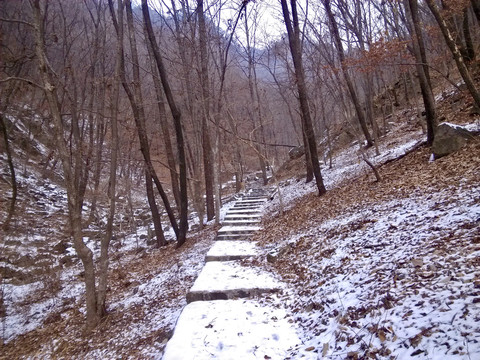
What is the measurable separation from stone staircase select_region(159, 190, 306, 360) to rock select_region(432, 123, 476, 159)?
5.16 m

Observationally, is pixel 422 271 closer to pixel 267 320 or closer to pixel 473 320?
pixel 473 320

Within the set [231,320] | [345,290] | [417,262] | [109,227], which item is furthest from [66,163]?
[417,262]

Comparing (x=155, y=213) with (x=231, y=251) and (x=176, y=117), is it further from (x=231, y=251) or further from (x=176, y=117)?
(x=231, y=251)

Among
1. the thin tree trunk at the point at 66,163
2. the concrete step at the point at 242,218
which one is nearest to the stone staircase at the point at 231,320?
the thin tree trunk at the point at 66,163

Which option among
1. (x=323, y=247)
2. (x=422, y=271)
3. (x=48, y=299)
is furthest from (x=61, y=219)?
(x=422, y=271)

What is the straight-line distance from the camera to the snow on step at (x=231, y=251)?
711 cm

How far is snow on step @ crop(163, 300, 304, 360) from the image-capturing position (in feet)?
11.8

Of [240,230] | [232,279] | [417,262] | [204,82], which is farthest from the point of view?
[204,82]

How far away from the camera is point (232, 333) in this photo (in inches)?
157

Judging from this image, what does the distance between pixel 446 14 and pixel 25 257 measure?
15.6 metres

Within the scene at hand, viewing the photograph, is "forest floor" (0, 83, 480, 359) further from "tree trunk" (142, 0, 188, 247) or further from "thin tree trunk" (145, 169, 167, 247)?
"thin tree trunk" (145, 169, 167, 247)

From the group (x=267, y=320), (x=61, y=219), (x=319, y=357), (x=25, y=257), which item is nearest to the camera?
(x=319, y=357)

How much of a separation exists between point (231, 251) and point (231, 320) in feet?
10.4

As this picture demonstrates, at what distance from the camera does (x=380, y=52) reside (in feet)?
25.7
